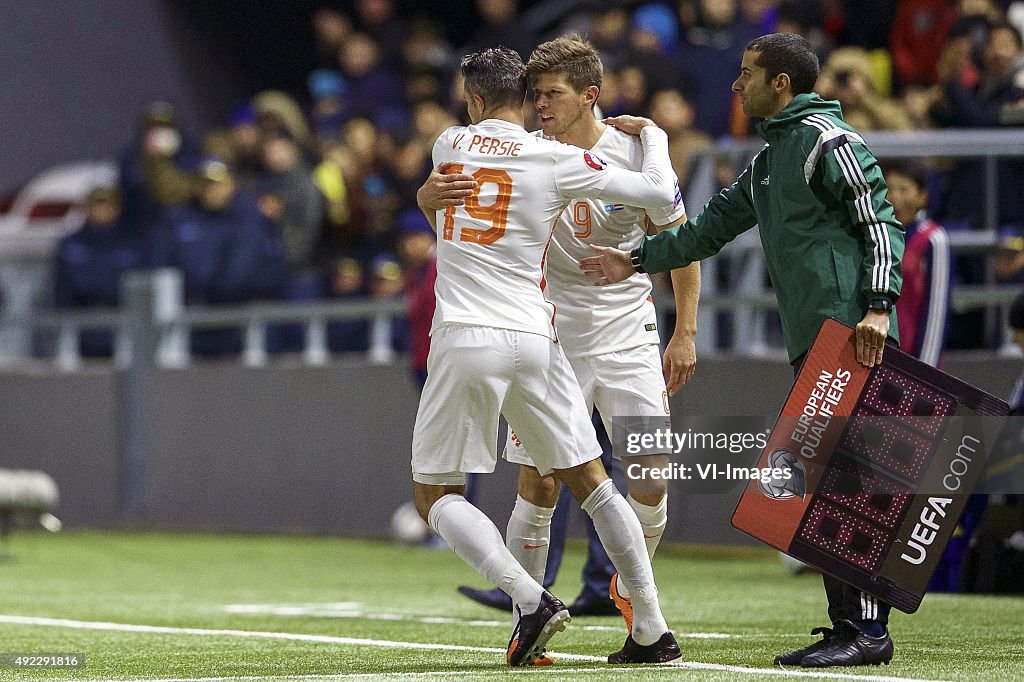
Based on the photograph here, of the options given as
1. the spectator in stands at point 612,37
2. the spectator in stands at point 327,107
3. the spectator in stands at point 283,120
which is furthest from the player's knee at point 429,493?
the spectator in stands at point 327,107

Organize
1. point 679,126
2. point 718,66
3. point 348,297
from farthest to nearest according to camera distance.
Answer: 1. point 348,297
2. point 718,66
3. point 679,126

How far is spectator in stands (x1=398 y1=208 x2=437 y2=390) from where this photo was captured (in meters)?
11.2

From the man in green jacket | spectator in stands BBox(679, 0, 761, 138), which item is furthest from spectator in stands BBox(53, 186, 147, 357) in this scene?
the man in green jacket

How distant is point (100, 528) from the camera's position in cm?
1552

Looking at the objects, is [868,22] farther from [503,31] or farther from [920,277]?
[920,277]

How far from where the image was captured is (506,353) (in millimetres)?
5840

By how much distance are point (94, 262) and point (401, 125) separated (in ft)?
10.2

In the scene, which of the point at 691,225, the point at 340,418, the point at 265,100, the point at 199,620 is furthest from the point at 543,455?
the point at 265,100

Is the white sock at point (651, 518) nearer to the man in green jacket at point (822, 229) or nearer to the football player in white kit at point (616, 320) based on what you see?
the football player in white kit at point (616, 320)

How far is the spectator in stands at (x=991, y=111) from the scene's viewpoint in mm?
10359

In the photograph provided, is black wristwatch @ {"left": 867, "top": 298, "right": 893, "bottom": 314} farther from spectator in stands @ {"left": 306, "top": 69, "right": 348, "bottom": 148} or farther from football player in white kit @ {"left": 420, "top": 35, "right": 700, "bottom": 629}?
spectator in stands @ {"left": 306, "top": 69, "right": 348, "bottom": 148}

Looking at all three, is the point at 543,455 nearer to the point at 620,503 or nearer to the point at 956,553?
the point at 620,503

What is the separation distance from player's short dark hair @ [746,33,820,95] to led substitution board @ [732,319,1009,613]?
2.83ft

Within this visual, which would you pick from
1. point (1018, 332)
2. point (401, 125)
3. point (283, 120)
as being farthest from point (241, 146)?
point (1018, 332)
